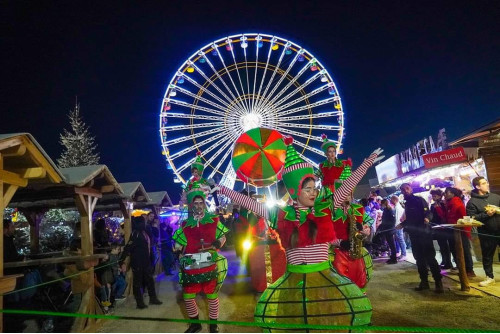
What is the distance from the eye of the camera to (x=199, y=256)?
448cm

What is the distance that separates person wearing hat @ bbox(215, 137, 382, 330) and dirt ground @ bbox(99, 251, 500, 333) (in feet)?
8.38

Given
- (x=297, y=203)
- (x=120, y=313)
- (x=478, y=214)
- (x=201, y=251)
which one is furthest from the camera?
(x=120, y=313)

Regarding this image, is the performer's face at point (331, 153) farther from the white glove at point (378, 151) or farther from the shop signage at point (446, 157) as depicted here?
the shop signage at point (446, 157)

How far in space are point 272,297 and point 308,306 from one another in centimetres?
25

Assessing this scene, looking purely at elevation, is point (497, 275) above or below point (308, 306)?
below

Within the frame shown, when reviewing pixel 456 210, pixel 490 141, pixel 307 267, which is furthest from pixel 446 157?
pixel 307 267

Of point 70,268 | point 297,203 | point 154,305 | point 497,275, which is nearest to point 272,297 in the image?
point 297,203

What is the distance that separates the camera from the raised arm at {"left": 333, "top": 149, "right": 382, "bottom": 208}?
9.51 ft

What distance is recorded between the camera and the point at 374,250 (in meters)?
11.0

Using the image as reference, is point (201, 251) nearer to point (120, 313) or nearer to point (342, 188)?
point (342, 188)

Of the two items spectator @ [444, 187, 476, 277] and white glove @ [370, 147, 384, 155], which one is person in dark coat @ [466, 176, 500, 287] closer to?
spectator @ [444, 187, 476, 277]

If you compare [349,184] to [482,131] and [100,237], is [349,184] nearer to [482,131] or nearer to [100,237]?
[482,131]

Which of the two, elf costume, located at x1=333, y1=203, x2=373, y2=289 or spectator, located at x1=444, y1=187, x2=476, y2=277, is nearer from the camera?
elf costume, located at x1=333, y1=203, x2=373, y2=289

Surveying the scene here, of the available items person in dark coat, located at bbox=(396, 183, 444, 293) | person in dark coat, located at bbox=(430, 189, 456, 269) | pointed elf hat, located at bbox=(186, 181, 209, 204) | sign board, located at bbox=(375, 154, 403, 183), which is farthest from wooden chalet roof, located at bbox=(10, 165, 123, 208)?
sign board, located at bbox=(375, 154, 403, 183)
